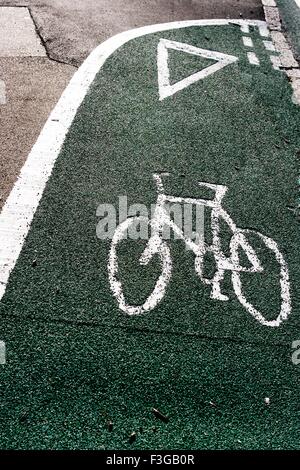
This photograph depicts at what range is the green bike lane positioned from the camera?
371 centimetres

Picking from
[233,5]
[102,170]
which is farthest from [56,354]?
[233,5]

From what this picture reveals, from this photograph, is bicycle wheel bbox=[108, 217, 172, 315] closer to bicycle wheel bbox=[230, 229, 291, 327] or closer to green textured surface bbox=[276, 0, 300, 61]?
bicycle wheel bbox=[230, 229, 291, 327]

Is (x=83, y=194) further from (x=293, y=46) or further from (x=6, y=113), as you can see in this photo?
(x=293, y=46)

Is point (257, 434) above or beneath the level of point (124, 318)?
beneath

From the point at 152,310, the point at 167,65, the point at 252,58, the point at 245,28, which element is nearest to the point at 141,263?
the point at 152,310

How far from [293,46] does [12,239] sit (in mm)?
6128

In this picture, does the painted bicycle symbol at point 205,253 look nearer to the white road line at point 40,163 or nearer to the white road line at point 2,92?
the white road line at point 40,163

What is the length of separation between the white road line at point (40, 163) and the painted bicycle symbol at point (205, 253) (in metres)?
0.83

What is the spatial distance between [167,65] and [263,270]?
391cm

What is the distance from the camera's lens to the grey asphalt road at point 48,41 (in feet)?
20.0

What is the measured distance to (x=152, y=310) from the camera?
14.4 ft

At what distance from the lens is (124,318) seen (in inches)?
168

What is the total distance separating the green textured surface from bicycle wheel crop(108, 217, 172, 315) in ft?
16.3

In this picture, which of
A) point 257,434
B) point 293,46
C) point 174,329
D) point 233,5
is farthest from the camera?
point 233,5
